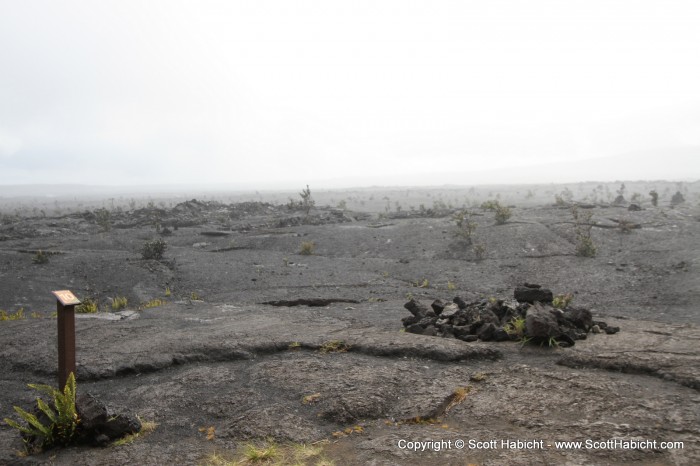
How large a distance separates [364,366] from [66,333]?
3643mm

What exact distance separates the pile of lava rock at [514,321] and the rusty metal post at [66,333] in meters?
5.03

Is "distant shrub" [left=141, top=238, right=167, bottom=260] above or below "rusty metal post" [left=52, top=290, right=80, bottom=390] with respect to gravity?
below

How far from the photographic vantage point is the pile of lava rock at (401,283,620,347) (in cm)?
690

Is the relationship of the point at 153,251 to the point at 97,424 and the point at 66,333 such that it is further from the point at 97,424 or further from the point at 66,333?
the point at 97,424

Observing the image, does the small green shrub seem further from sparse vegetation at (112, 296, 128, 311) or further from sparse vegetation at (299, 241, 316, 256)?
sparse vegetation at (299, 241, 316, 256)

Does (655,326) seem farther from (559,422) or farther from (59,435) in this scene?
(59,435)

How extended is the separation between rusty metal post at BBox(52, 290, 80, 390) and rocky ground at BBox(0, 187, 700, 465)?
85cm

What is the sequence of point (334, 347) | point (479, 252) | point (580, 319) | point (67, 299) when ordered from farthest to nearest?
point (479, 252), point (580, 319), point (334, 347), point (67, 299)

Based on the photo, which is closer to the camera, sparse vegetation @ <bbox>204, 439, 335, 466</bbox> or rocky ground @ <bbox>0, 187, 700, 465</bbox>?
sparse vegetation @ <bbox>204, 439, 335, 466</bbox>

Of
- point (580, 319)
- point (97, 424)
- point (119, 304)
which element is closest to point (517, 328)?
point (580, 319)

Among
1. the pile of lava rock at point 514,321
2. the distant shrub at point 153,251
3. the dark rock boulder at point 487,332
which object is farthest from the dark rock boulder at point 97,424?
the distant shrub at point 153,251

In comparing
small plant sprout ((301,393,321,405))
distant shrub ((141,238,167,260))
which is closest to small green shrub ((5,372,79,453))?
small plant sprout ((301,393,321,405))

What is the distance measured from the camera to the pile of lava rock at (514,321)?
6.90 m

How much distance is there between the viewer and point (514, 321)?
24.7ft
